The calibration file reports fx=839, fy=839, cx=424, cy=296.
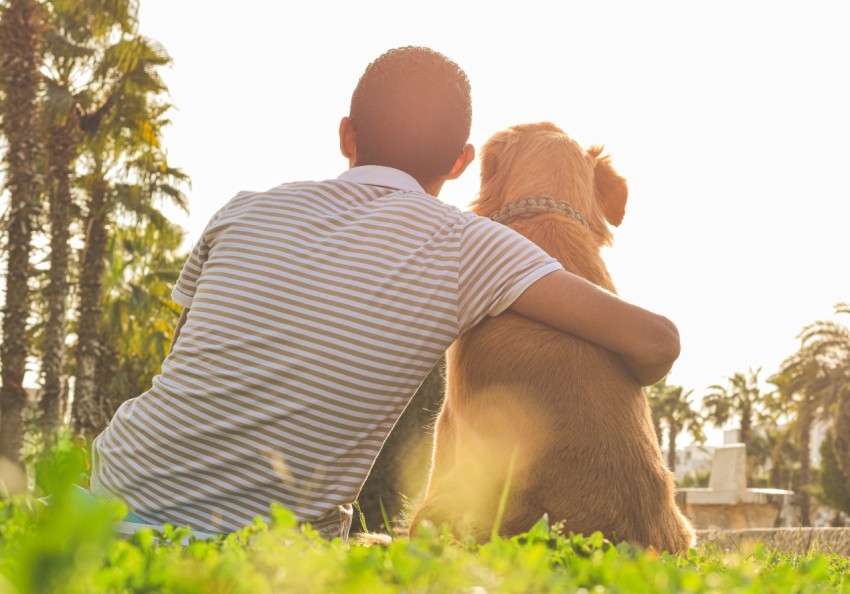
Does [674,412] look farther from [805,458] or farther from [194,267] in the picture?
[194,267]

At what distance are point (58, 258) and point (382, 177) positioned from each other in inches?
668

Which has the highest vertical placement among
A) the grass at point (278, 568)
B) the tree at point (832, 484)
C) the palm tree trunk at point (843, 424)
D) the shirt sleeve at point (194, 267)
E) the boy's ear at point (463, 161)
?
the boy's ear at point (463, 161)

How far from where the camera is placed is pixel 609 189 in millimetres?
4094

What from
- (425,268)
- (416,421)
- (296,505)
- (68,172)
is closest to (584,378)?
(425,268)

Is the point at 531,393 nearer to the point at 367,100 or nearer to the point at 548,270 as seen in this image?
the point at 548,270

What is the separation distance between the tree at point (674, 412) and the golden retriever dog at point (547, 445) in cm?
5969

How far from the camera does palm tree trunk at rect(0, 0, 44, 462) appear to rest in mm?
15272

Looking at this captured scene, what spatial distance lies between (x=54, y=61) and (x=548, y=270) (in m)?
20.3

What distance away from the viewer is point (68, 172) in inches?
734

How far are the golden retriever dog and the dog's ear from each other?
143cm

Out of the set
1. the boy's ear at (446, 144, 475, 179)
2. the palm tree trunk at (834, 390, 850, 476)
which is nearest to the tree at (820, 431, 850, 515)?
the palm tree trunk at (834, 390, 850, 476)

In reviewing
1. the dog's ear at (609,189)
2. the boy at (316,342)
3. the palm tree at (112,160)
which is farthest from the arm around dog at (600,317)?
the palm tree at (112,160)

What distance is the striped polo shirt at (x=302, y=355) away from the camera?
8.09 ft

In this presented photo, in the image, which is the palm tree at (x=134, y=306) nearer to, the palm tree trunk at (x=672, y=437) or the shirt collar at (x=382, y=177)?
the shirt collar at (x=382, y=177)
